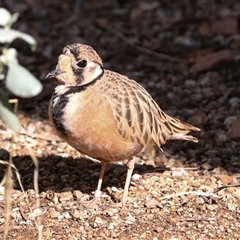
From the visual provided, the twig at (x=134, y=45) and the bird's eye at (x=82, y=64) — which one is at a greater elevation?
the bird's eye at (x=82, y=64)

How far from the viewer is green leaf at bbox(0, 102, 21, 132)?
250 centimetres

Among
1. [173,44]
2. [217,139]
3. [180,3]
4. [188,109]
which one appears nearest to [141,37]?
[173,44]

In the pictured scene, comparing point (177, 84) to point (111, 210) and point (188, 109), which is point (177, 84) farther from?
point (111, 210)

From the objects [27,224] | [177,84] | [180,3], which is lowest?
[27,224]

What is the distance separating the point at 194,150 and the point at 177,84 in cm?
117

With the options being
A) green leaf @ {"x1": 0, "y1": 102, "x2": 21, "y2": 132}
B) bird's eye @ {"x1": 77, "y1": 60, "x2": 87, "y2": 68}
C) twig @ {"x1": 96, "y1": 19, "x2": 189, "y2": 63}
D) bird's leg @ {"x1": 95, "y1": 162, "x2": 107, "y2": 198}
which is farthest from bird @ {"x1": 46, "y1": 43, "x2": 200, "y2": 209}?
twig @ {"x1": 96, "y1": 19, "x2": 189, "y2": 63}

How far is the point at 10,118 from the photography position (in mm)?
2521

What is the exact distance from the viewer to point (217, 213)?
4086 millimetres

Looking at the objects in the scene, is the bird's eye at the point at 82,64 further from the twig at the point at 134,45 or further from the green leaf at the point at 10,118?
the twig at the point at 134,45

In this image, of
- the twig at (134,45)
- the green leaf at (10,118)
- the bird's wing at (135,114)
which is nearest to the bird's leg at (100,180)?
the bird's wing at (135,114)

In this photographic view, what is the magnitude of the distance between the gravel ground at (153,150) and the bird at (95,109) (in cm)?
30

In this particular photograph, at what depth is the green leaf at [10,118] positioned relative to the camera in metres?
2.50

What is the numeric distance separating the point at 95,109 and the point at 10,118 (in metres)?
1.38

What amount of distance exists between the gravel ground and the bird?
30cm
